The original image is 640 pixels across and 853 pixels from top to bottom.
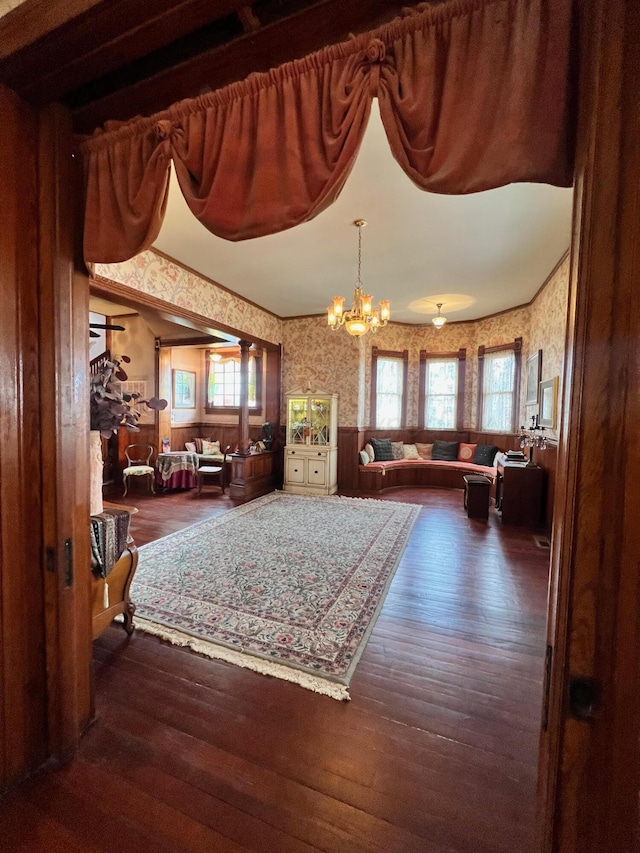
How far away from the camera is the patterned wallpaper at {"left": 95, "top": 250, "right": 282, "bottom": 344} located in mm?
3400

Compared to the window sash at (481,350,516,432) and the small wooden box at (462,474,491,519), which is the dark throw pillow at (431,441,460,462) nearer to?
the window sash at (481,350,516,432)

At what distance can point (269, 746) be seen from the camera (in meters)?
1.46

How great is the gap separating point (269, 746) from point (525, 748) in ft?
3.51

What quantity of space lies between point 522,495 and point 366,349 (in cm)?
360

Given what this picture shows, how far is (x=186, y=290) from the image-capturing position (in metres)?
4.22

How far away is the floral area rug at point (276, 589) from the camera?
79.3 inches

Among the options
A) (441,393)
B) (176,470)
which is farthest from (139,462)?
(441,393)

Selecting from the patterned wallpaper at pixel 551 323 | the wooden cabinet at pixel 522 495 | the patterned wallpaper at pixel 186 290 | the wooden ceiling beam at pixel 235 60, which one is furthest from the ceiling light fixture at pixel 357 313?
the wooden ceiling beam at pixel 235 60

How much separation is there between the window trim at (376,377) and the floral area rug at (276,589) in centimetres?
282

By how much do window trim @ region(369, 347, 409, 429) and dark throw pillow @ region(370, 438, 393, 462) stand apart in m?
0.36

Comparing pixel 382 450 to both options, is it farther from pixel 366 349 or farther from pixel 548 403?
pixel 548 403

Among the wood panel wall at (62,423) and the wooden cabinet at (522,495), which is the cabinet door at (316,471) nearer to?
the wooden cabinet at (522,495)

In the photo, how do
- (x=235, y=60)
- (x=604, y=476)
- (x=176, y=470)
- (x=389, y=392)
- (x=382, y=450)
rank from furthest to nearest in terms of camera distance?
(x=389, y=392) → (x=382, y=450) → (x=176, y=470) → (x=235, y=60) → (x=604, y=476)

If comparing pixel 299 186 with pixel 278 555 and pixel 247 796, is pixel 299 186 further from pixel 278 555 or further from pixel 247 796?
pixel 278 555
